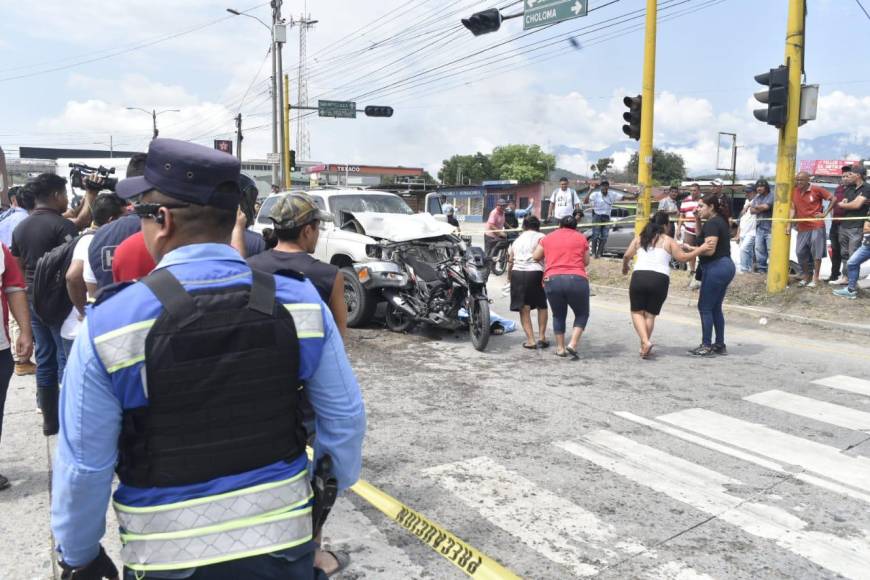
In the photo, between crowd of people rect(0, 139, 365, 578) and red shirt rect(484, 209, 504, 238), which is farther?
red shirt rect(484, 209, 504, 238)

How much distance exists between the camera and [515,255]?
8602 mm

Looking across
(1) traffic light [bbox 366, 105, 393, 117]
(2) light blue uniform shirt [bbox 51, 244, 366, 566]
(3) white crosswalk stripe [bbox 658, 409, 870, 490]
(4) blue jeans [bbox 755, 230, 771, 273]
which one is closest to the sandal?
(2) light blue uniform shirt [bbox 51, 244, 366, 566]

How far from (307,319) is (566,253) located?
21.7 ft

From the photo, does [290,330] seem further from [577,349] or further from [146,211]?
[577,349]

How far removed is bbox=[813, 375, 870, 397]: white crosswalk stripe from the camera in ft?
21.8

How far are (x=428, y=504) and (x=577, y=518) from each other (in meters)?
0.86

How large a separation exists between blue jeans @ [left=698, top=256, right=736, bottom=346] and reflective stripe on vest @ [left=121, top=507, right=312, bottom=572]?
290 inches

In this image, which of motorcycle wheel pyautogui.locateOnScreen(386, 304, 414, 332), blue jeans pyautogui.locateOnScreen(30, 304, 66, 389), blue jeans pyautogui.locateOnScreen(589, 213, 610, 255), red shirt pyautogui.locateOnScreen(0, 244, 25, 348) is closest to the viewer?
red shirt pyautogui.locateOnScreen(0, 244, 25, 348)

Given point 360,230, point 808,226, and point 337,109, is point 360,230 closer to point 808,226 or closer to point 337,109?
point 808,226

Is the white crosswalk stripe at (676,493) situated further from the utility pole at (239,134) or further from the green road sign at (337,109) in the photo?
the utility pole at (239,134)

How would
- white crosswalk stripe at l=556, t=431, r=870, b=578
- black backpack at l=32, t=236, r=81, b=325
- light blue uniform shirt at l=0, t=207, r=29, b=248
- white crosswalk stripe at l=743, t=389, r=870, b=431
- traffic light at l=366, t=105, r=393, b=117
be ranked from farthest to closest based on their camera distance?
traffic light at l=366, t=105, r=393, b=117, light blue uniform shirt at l=0, t=207, r=29, b=248, white crosswalk stripe at l=743, t=389, r=870, b=431, black backpack at l=32, t=236, r=81, b=325, white crosswalk stripe at l=556, t=431, r=870, b=578

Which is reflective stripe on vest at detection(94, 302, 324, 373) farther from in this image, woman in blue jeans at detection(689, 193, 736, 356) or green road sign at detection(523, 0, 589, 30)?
green road sign at detection(523, 0, 589, 30)

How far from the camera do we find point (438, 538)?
3.50m

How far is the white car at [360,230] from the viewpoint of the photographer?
9.21m
